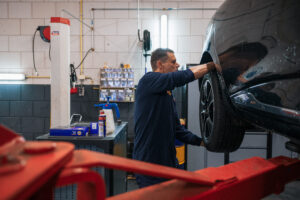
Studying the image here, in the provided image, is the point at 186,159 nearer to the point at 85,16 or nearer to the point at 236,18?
the point at 236,18

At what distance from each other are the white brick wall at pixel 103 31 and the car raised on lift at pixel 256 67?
8.13 feet

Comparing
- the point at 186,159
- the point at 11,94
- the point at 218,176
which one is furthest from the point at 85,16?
the point at 218,176

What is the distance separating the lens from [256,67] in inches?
31.5

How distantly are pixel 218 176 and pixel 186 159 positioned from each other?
2.29 meters

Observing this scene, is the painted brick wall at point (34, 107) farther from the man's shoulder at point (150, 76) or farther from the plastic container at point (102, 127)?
the man's shoulder at point (150, 76)

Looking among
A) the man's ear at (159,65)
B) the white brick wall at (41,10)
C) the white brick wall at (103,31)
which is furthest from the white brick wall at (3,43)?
the man's ear at (159,65)

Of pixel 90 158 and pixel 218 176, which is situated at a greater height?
pixel 90 158

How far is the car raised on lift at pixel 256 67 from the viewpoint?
655mm

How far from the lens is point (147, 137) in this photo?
148cm

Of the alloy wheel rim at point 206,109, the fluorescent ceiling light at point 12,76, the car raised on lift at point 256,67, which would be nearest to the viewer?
the car raised on lift at point 256,67

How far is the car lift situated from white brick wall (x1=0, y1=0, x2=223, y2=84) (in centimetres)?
292

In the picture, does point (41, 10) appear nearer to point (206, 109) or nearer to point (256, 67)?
point (206, 109)

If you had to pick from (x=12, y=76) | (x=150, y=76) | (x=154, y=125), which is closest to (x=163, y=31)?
(x=150, y=76)

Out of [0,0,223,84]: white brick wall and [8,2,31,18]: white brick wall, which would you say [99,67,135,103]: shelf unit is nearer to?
[0,0,223,84]: white brick wall
